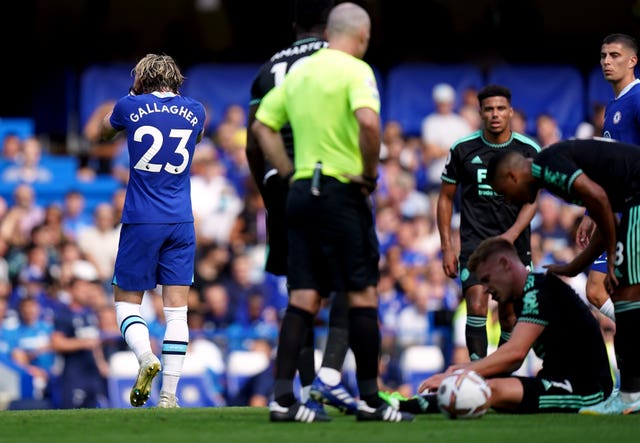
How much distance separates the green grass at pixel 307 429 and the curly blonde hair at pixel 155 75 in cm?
248

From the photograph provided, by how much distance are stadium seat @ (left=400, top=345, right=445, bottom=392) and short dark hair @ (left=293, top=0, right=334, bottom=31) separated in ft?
23.3

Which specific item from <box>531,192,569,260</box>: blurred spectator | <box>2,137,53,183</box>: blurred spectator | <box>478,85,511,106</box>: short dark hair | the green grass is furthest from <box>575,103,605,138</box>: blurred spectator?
the green grass

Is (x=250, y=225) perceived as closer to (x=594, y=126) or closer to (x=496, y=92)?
(x=594, y=126)

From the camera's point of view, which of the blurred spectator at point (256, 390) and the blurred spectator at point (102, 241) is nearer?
the blurred spectator at point (256, 390)

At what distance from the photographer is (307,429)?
794cm

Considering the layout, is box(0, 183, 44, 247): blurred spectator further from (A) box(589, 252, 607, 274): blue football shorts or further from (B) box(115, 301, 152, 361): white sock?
(A) box(589, 252, 607, 274): blue football shorts

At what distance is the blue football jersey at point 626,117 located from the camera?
10.7 m

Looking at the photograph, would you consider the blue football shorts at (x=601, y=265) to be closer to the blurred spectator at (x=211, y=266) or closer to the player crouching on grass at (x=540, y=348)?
the player crouching on grass at (x=540, y=348)

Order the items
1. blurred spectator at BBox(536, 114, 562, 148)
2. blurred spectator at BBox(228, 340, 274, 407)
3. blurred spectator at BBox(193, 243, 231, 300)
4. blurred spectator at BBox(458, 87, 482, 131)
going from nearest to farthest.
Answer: blurred spectator at BBox(228, 340, 274, 407)
blurred spectator at BBox(193, 243, 231, 300)
blurred spectator at BBox(536, 114, 562, 148)
blurred spectator at BBox(458, 87, 482, 131)

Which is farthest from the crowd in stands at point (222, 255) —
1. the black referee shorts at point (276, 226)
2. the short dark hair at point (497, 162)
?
the short dark hair at point (497, 162)

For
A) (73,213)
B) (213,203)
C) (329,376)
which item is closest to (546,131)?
(213,203)

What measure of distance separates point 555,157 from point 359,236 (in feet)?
4.46

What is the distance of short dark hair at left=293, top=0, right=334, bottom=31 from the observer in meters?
9.07

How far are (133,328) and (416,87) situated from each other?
37.8 feet
